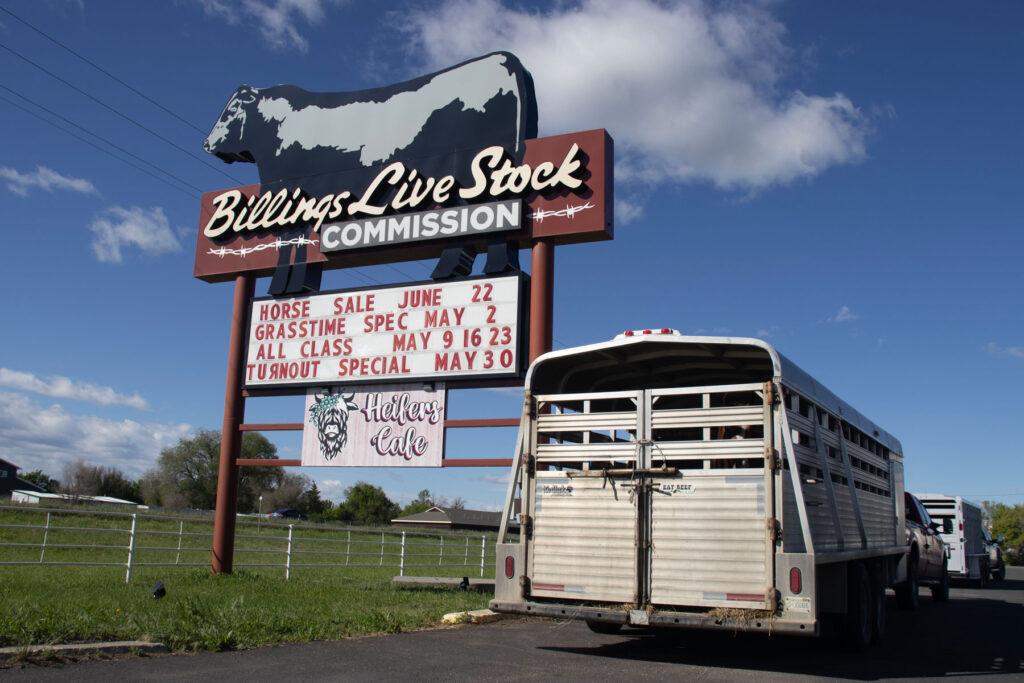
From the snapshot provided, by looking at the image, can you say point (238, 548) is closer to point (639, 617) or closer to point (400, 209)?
point (400, 209)

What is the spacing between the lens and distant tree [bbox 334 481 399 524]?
9932 centimetres

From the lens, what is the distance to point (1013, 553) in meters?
81.0

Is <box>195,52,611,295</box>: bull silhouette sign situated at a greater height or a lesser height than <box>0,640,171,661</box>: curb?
greater

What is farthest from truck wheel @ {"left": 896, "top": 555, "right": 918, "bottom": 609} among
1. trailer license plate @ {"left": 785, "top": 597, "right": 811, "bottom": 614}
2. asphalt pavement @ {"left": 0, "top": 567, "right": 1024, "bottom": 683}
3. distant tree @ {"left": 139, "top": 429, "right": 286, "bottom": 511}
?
distant tree @ {"left": 139, "top": 429, "right": 286, "bottom": 511}

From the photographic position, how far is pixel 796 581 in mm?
7223

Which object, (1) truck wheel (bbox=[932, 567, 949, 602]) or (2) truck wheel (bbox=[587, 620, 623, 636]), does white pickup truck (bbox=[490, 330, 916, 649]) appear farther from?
(1) truck wheel (bbox=[932, 567, 949, 602])

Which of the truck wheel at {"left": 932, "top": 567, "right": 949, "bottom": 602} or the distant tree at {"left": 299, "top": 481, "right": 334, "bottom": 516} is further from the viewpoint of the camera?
the distant tree at {"left": 299, "top": 481, "right": 334, "bottom": 516}

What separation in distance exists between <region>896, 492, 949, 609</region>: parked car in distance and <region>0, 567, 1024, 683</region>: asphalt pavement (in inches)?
135

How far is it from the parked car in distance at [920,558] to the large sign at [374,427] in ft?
27.0

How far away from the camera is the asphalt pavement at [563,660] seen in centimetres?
702

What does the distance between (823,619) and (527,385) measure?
173 inches

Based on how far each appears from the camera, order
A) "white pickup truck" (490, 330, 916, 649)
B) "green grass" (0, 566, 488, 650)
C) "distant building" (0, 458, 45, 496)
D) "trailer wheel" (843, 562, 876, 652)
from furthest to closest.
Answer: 1. "distant building" (0, 458, 45, 496)
2. "trailer wheel" (843, 562, 876, 652)
3. "green grass" (0, 566, 488, 650)
4. "white pickup truck" (490, 330, 916, 649)

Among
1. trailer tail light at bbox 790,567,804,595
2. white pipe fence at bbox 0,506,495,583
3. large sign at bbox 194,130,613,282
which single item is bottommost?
white pipe fence at bbox 0,506,495,583

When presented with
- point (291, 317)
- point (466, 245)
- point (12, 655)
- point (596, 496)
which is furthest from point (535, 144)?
point (12, 655)
